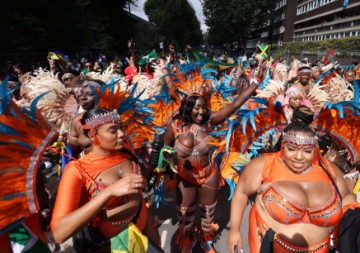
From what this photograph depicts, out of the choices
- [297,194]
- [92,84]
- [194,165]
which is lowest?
[194,165]

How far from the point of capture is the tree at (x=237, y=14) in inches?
1581

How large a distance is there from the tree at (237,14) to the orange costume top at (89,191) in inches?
1711

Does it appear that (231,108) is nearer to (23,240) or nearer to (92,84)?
(92,84)

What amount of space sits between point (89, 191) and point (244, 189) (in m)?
1.20

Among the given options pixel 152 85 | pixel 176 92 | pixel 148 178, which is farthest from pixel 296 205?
pixel 152 85

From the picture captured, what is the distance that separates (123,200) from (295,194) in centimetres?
125

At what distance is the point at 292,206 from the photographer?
1842 millimetres

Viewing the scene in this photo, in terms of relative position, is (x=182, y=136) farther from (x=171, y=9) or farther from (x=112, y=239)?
(x=171, y=9)

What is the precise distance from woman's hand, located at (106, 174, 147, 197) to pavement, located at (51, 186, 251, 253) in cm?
222

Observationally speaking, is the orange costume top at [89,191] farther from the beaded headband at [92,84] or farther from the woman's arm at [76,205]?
the beaded headband at [92,84]

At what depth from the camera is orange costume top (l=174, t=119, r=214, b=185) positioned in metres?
3.04

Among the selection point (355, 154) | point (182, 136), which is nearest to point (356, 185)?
point (355, 154)

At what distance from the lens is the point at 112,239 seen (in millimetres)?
1876

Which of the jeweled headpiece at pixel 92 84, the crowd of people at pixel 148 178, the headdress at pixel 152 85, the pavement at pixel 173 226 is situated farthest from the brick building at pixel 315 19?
the jeweled headpiece at pixel 92 84
